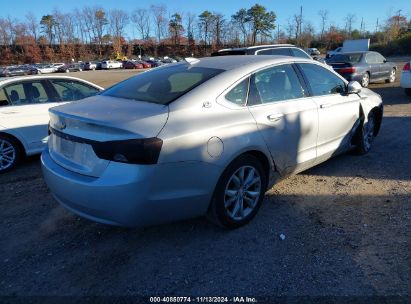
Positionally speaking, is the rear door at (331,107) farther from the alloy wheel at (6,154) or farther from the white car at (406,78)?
the white car at (406,78)

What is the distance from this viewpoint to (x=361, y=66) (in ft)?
46.1

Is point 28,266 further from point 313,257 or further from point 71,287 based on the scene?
point 313,257

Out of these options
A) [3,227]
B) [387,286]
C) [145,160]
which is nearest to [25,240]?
[3,227]

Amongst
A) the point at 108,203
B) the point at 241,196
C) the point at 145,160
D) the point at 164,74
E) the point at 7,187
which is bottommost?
the point at 7,187

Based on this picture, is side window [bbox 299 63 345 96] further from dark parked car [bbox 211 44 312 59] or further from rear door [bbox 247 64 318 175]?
dark parked car [bbox 211 44 312 59]

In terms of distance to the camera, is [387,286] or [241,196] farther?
[241,196]

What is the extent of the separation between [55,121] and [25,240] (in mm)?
1182

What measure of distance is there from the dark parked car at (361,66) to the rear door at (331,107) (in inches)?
375

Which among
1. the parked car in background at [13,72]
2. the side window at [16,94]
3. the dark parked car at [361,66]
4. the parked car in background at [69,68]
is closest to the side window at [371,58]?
the dark parked car at [361,66]

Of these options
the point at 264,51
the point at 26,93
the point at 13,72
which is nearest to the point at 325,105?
the point at 26,93

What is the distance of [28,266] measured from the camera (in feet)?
10.00

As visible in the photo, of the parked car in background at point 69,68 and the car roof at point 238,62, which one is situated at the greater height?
the car roof at point 238,62

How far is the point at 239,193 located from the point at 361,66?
12589mm

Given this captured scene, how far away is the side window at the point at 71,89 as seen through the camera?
20.7 ft
